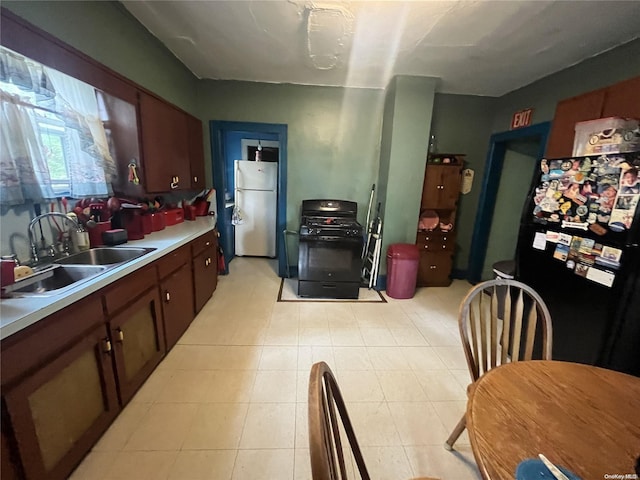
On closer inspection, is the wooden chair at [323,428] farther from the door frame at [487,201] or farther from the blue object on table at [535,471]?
the door frame at [487,201]

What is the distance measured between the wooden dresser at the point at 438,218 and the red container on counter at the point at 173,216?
9.27 feet

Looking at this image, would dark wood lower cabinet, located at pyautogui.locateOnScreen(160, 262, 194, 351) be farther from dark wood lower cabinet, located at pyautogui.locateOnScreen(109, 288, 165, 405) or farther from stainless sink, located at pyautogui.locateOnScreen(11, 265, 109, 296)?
stainless sink, located at pyautogui.locateOnScreen(11, 265, 109, 296)

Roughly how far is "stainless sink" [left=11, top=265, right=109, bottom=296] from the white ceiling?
1832 millimetres

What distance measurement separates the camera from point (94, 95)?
5.83 ft

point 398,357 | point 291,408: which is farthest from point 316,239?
point 291,408

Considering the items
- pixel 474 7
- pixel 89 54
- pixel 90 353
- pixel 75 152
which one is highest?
pixel 474 7

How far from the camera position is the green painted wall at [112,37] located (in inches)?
53.5

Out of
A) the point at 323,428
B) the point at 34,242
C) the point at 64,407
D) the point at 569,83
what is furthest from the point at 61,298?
the point at 569,83

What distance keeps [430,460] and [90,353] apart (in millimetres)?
1771

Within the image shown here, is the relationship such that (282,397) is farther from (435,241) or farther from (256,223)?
(256,223)

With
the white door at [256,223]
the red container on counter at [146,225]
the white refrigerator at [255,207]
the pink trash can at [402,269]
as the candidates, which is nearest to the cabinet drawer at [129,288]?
the red container on counter at [146,225]

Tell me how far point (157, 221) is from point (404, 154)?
8.80 feet

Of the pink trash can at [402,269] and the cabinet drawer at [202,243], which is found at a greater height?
the cabinet drawer at [202,243]

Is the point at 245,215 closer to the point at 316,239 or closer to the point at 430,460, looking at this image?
the point at 316,239
